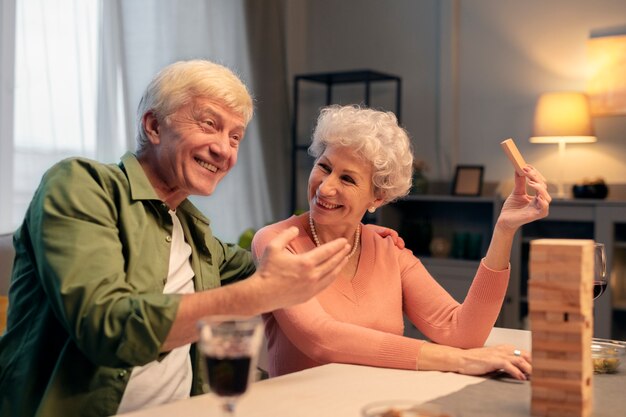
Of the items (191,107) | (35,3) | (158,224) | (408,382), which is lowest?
(408,382)

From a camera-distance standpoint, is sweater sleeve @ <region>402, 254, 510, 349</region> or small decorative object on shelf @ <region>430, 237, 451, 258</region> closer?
sweater sleeve @ <region>402, 254, 510, 349</region>

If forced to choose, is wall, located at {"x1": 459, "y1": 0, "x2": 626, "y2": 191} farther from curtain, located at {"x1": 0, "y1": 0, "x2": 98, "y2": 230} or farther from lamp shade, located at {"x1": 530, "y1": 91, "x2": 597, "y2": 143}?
curtain, located at {"x1": 0, "y1": 0, "x2": 98, "y2": 230}

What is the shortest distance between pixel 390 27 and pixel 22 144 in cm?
270

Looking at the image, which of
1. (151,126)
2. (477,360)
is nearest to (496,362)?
(477,360)

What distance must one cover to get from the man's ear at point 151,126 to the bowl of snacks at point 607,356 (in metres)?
1.05

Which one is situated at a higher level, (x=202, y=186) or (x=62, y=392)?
(x=202, y=186)

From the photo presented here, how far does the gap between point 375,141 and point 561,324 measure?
92 centimetres

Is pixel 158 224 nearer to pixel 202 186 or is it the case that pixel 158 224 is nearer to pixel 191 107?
pixel 202 186

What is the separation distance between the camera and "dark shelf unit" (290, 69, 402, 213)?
5.25 m

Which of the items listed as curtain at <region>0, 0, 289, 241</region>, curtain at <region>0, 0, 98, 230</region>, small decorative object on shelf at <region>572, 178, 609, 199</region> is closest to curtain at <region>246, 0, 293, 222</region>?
curtain at <region>0, 0, 289, 241</region>

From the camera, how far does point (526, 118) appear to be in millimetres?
5020

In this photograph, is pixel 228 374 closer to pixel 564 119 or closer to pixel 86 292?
pixel 86 292

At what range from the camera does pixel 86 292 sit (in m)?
1.35

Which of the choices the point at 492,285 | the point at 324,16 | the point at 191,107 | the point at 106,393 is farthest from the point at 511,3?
the point at 106,393
